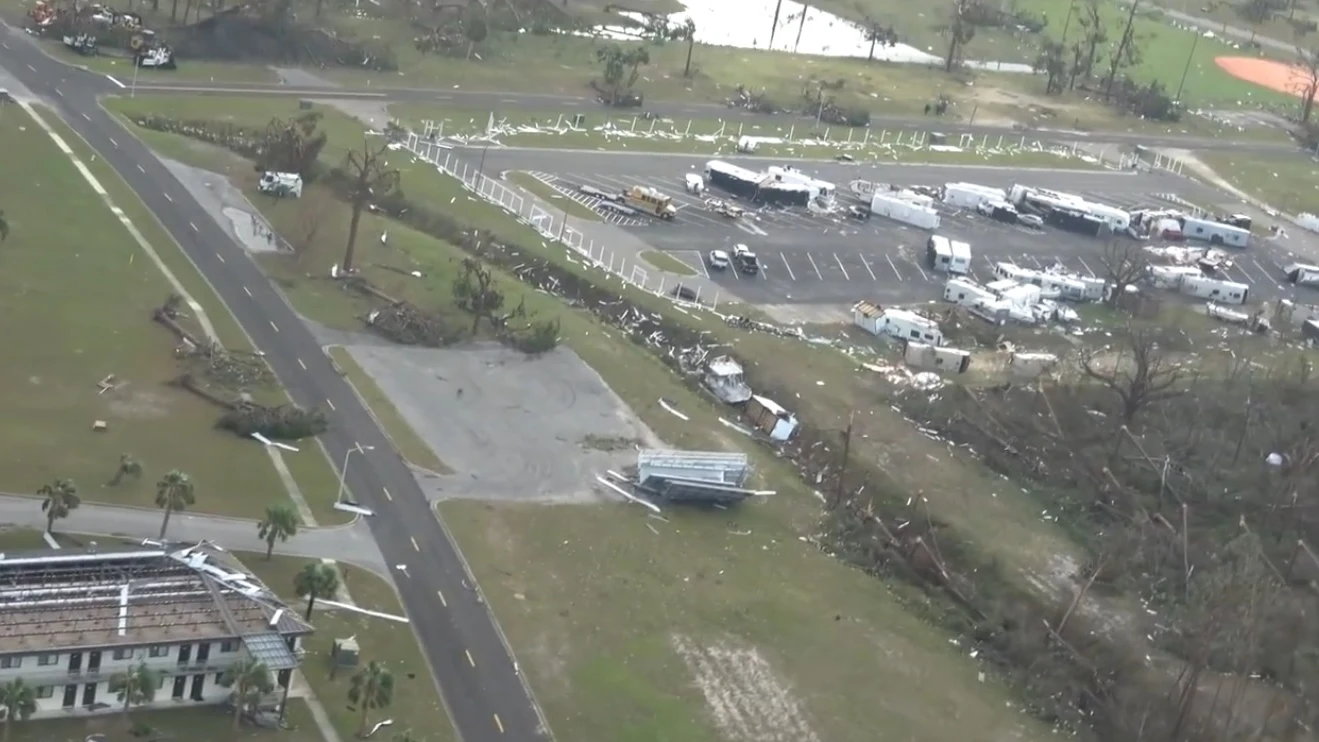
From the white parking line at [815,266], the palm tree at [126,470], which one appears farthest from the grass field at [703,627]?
the white parking line at [815,266]

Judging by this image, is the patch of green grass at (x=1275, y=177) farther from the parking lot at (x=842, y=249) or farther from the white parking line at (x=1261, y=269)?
the white parking line at (x=1261, y=269)

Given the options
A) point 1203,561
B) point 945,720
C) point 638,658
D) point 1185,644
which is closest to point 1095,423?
point 1203,561

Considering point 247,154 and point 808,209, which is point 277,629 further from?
point 808,209

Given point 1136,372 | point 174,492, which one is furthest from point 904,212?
point 174,492

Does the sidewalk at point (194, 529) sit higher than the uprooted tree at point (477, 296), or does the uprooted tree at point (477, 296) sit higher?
the uprooted tree at point (477, 296)

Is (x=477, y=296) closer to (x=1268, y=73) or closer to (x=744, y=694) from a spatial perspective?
(x=744, y=694)

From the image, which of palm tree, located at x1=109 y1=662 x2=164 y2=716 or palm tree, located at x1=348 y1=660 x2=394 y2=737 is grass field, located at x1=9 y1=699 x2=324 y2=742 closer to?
palm tree, located at x1=109 y1=662 x2=164 y2=716
